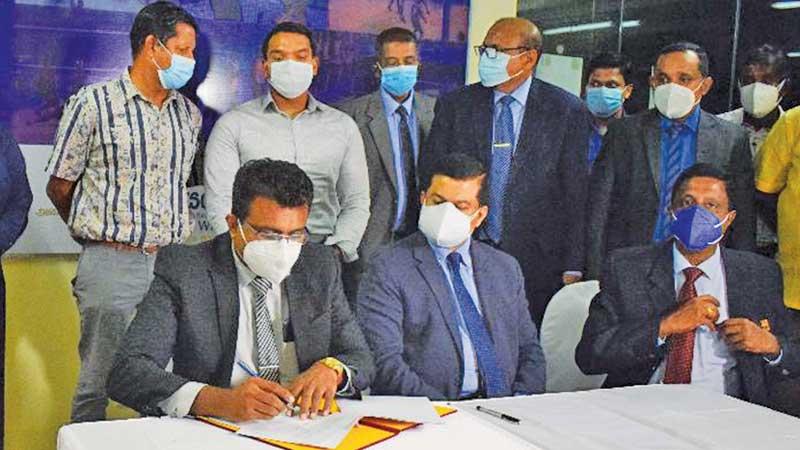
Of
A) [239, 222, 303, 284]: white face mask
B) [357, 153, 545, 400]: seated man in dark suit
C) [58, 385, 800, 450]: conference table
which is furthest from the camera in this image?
[357, 153, 545, 400]: seated man in dark suit

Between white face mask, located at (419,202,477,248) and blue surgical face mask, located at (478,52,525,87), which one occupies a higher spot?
blue surgical face mask, located at (478,52,525,87)

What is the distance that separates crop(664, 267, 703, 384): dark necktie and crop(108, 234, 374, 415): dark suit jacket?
1.05 metres

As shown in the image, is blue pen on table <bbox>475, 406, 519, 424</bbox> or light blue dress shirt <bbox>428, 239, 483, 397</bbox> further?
light blue dress shirt <bbox>428, 239, 483, 397</bbox>

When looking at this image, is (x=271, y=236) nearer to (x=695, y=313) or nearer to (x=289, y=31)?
(x=289, y=31)

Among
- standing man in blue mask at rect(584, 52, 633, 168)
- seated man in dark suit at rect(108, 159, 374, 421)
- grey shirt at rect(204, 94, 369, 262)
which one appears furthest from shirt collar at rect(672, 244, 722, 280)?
seated man in dark suit at rect(108, 159, 374, 421)

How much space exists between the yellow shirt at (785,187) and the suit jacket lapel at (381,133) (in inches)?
46.8

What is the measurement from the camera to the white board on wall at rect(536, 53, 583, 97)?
291cm

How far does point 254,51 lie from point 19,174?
28.0 inches

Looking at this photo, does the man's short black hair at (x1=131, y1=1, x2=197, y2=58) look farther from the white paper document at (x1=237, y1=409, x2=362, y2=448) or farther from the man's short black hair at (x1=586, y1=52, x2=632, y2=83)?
the man's short black hair at (x1=586, y1=52, x2=632, y2=83)

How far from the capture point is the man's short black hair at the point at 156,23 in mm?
2432

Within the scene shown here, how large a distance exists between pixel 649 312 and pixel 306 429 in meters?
1.50

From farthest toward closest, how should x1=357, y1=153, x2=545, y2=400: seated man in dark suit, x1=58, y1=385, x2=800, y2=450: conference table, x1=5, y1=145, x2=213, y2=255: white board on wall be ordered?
1. x1=357, y1=153, x2=545, y2=400: seated man in dark suit
2. x1=5, y1=145, x2=213, y2=255: white board on wall
3. x1=58, y1=385, x2=800, y2=450: conference table

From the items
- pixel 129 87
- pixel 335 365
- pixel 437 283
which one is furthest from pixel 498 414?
pixel 129 87

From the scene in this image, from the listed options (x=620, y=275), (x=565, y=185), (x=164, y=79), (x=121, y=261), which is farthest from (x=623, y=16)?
(x=121, y=261)
